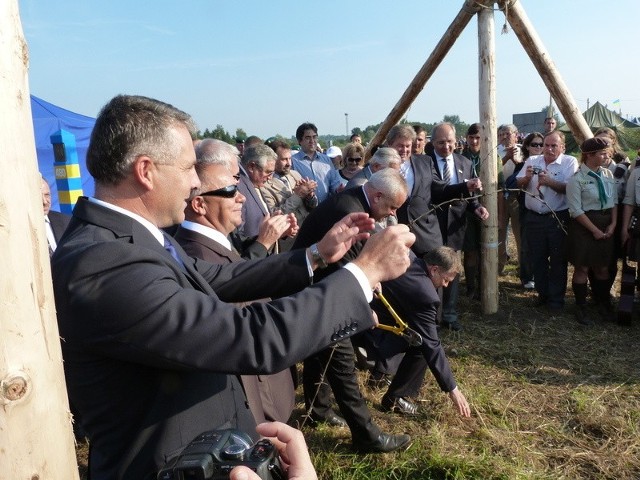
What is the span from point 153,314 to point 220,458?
0.33 meters

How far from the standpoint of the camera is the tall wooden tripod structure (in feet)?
17.6

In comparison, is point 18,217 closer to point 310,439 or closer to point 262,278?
point 262,278

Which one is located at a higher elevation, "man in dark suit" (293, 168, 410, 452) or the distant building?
the distant building

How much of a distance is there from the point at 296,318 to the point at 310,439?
2.58 m

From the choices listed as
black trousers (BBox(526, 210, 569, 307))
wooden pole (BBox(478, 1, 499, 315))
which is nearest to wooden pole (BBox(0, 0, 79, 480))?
wooden pole (BBox(478, 1, 499, 315))

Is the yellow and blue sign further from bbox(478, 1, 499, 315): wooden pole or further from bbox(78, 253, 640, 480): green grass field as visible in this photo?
bbox(478, 1, 499, 315): wooden pole

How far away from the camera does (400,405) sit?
382cm

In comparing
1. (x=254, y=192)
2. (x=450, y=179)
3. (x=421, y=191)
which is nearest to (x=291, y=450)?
(x=254, y=192)

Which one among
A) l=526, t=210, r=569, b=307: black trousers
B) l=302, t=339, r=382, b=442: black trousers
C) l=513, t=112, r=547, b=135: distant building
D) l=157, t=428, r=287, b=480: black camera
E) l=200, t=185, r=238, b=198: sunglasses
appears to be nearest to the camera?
l=157, t=428, r=287, b=480: black camera

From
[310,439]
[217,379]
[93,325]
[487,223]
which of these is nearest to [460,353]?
[487,223]

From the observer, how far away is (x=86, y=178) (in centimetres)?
839

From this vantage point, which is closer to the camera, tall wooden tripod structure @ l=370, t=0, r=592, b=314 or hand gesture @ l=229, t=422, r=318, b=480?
hand gesture @ l=229, t=422, r=318, b=480

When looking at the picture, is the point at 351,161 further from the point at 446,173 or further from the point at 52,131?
the point at 52,131

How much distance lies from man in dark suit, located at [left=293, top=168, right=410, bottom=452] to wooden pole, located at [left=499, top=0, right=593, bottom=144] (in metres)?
2.96
